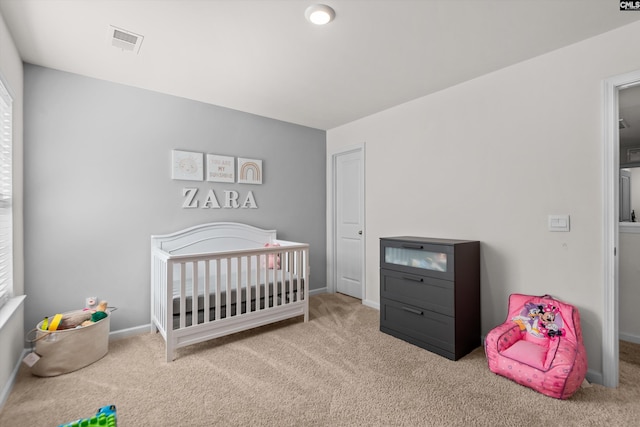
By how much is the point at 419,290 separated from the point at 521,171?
4.04 feet

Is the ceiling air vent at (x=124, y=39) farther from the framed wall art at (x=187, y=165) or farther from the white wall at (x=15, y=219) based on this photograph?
the framed wall art at (x=187, y=165)

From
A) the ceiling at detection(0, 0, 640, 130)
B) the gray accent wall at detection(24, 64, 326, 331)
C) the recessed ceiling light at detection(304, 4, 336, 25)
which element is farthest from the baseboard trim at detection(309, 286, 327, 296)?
the recessed ceiling light at detection(304, 4, 336, 25)

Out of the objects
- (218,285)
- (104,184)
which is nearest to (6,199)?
(104,184)

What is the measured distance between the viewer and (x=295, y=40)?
2.04m

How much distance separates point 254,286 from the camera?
278 centimetres

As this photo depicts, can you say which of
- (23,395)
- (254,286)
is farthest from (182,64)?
(23,395)

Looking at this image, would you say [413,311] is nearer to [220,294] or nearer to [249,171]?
[220,294]

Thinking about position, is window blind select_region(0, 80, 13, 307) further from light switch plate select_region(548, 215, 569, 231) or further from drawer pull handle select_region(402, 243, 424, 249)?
light switch plate select_region(548, 215, 569, 231)

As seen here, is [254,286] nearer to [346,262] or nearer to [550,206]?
[346,262]

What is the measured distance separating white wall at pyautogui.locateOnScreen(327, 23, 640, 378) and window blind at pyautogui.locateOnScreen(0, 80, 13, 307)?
3177mm

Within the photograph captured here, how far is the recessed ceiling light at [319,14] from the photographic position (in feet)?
5.61

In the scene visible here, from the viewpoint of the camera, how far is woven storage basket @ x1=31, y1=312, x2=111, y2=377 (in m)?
2.04

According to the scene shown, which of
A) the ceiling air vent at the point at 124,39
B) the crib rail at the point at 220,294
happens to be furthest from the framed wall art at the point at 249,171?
the ceiling air vent at the point at 124,39

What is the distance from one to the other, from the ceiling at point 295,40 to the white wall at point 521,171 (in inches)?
A: 6.9
